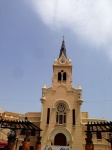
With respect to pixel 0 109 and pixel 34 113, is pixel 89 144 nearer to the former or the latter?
pixel 34 113

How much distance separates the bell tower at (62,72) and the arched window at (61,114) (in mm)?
4358

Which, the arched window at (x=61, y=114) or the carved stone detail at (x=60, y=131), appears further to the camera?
the arched window at (x=61, y=114)

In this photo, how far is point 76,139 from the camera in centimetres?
3634

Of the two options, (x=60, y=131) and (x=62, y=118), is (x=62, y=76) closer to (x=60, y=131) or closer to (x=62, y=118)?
(x=62, y=118)

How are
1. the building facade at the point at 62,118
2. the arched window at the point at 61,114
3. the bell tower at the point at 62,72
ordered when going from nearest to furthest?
the building facade at the point at 62,118, the arched window at the point at 61,114, the bell tower at the point at 62,72

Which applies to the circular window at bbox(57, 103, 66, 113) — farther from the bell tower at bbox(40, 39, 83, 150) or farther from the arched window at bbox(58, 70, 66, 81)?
the arched window at bbox(58, 70, 66, 81)

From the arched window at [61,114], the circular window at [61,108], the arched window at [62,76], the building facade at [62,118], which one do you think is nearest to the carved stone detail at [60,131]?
the building facade at [62,118]

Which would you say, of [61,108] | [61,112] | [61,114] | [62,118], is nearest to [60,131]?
[62,118]

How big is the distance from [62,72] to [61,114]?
1045cm

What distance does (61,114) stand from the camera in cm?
3916

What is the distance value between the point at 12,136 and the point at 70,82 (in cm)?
2299

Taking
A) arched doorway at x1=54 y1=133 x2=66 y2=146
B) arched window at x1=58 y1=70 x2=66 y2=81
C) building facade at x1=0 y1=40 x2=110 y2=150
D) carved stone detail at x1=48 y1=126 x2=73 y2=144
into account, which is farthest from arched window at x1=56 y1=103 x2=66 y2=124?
arched window at x1=58 y1=70 x2=66 y2=81

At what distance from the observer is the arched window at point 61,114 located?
38.5 meters

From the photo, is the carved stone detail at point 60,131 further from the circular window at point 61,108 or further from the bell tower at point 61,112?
the circular window at point 61,108
